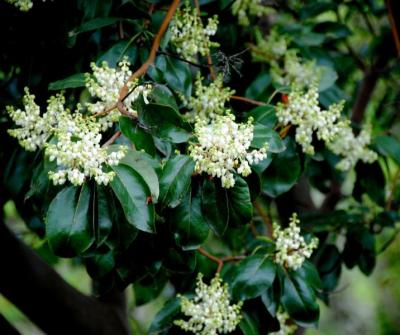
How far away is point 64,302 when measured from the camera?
1.93m

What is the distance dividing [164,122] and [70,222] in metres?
0.27

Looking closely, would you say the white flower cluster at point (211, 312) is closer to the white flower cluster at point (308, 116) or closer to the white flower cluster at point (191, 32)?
the white flower cluster at point (308, 116)

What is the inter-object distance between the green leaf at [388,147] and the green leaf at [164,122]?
0.90 m

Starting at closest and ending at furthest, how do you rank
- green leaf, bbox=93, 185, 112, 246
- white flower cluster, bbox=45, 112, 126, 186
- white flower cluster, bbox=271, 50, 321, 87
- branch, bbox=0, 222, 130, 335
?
1. white flower cluster, bbox=45, 112, 126, 186
2. green leaf, bbox=93, 185, 112, 246
3. white flower cluster, bbox=271, 50, 321, 87
4. branch, bbox=0, 222, 130, 335

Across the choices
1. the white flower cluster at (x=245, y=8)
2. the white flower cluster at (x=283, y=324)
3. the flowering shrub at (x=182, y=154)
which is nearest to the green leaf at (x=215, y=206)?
the flowering shrub at (x=182, y=154)

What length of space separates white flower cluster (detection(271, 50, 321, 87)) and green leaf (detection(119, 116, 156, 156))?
2.09ft

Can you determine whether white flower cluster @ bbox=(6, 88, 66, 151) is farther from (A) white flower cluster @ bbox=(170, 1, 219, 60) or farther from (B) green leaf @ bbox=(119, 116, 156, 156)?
(A) white flower cluster @ bbox=(170, 1, 219, 60)

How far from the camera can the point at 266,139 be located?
1.22 m

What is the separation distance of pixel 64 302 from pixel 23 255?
216 mm

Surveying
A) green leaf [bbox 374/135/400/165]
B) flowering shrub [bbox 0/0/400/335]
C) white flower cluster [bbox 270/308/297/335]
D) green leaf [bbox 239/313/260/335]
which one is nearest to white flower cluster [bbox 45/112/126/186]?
flowering shrub [bbox 0/0/400/335]

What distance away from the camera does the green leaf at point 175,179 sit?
3.75 feet

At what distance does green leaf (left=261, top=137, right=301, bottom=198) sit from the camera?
147 centimetres

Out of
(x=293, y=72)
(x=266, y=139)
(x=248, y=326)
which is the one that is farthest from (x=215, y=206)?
(x=293, y=72)

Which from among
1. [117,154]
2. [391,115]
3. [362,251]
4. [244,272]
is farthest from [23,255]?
[391,115]
